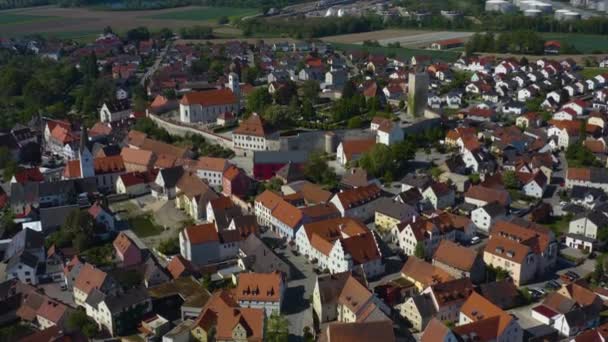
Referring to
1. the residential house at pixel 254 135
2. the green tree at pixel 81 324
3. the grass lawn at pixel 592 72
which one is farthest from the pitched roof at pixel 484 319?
the grass lawn at pixel 592 72

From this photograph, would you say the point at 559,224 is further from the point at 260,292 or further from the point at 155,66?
the point at 155,66

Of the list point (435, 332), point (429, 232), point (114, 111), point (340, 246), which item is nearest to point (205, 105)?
point (114, 111)

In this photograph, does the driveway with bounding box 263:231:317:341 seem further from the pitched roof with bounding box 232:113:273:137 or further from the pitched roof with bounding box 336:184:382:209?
the pitched roof with bounding box 232:113:273:137

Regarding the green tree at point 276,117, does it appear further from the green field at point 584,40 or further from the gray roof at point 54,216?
the green field at point 584,40

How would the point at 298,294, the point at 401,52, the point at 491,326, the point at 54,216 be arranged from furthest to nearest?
1. the point at 401,52
2. the point at 54,216
3. the point at 298,294
4. the point at 491,326

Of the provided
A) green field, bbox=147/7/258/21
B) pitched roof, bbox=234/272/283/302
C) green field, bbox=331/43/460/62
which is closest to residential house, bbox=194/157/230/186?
pitched roof, bbox=234/272/283/302

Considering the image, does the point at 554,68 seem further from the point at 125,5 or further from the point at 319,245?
the point at 125,5
